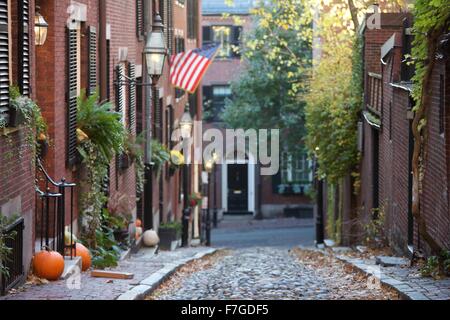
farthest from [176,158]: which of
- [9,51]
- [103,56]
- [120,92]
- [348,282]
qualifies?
[9,51]

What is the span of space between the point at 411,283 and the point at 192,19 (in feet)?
94.9

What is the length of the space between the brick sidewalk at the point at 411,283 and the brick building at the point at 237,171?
106 ft

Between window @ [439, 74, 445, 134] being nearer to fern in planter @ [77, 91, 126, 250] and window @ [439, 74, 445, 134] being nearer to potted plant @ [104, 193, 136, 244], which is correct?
fern in planter @ [77, 91, 126, 250]

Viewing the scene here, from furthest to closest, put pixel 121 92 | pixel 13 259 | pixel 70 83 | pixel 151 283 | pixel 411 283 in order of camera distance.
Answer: pixel 121 92 < pixel 70 83 < pixel 151 283 < pixel 411 283 < pixel 13 259

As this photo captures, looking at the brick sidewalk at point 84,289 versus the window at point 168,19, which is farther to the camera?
the window at point 168,19

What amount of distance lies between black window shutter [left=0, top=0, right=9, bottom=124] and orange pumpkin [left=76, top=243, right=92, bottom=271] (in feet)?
12.7

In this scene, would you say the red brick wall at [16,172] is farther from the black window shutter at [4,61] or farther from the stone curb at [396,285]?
the stone curb at [396,285]

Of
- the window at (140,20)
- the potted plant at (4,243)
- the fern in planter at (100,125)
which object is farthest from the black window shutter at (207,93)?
the potted plant at (4,243)

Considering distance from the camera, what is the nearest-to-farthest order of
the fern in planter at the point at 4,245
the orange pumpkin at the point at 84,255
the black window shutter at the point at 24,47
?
the fern in planter at the point at 4,245
the black window shutter at the point at 24,47
the orange pumpkin at the point at 84,255

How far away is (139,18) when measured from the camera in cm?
2327

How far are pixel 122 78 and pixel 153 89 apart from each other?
4.92 metres

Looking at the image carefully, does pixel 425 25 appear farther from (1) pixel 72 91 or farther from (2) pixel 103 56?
(2) pixel 103 56

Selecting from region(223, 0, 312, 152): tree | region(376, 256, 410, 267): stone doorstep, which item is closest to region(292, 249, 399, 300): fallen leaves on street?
region(376, 256, 410, 267): stone doorstep

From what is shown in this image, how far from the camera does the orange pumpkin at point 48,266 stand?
40.0 ft
